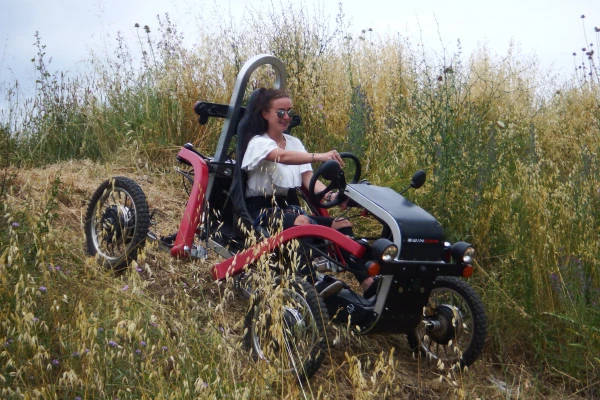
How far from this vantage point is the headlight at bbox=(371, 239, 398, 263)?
407cm

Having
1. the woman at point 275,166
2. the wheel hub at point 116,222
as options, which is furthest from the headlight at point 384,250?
the wheel hub at point 116,222

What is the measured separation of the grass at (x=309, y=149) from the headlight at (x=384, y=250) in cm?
53

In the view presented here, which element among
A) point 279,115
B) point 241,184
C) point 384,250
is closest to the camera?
point 384,250

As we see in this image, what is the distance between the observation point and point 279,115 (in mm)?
5289

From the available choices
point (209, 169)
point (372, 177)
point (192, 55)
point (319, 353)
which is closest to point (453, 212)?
point (372, 177)

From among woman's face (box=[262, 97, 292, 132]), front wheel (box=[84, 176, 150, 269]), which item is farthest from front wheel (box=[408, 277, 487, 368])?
front wheel (box=[84, 176, 150, 269])

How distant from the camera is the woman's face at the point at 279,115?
5.30m

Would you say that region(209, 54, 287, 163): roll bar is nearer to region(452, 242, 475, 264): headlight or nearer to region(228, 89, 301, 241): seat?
region(228, 89, 301, 241): seat

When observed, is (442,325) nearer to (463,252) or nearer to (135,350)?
(463,252)

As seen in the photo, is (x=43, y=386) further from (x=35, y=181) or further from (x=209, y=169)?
(x=35, y=181)

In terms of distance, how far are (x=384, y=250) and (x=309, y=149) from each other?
141 inches

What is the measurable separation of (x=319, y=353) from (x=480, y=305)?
111cm

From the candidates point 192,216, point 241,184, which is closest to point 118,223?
point 192,216

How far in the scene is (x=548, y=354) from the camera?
199 inches
